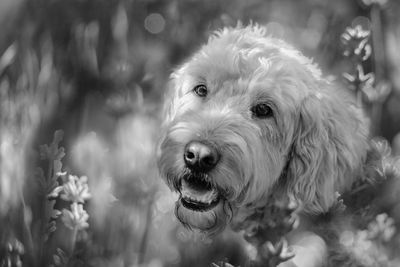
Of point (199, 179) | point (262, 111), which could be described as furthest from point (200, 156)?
point (262, 111)

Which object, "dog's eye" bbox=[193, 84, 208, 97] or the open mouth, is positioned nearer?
the open mouth

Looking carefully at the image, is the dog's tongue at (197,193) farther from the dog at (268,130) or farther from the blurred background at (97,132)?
the blurred background at (97,132)

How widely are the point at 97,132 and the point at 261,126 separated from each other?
72cm

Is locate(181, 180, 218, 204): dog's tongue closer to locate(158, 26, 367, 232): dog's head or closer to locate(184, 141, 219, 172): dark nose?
locate(158, 26, 367, 232): dog's head

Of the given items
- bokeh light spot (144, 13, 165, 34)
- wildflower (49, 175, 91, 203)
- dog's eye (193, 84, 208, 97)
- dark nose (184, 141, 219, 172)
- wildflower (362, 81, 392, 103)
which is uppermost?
wildflower (362, 81, 392, 103)

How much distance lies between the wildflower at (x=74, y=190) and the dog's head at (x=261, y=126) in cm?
40

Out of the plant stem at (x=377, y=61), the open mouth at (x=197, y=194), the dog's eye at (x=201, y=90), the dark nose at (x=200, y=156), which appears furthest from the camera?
the dog's eye at (x=201, y=90)

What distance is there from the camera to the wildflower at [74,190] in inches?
101

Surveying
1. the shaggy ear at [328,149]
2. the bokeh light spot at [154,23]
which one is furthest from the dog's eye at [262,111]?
the bokeh light spot at [154,23]

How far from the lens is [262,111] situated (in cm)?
245

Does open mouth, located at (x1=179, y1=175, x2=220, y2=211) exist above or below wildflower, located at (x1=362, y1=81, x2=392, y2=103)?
below

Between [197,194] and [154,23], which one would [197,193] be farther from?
[154,23]

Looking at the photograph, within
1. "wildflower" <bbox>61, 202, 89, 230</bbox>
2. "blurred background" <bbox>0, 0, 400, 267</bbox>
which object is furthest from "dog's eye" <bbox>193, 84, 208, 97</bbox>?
"wildflower" <bbox>61, 202, 89, 230</bbox>

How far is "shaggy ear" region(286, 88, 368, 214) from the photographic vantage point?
2.43m
